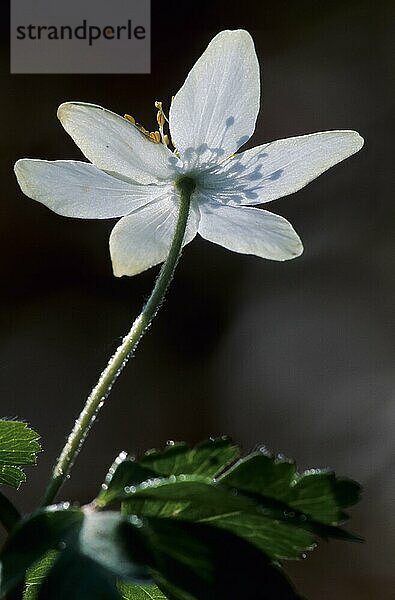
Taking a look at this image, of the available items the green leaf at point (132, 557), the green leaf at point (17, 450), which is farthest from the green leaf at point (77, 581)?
the green leaf at point (17, 450)

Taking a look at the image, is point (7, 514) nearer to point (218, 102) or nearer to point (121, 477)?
point (121, 477)

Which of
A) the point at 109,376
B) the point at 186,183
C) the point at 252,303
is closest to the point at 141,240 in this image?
the point at 186,183

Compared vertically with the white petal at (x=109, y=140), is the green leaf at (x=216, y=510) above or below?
below

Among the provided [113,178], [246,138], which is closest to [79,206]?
[113,178]

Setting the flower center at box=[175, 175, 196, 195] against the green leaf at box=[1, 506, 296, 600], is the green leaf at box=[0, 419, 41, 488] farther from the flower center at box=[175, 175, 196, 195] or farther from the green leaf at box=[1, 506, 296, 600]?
the flower center at box=[175, 175, 196, 195]

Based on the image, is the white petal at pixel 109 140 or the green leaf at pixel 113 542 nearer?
the green leaf at pixel 113 542

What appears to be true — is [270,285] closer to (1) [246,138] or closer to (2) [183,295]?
(2) [183,295]

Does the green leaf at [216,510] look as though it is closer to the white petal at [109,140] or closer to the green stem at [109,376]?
the green stem at [109,376]

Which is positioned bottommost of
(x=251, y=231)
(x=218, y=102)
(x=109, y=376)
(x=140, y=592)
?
(x=140, y=592)
